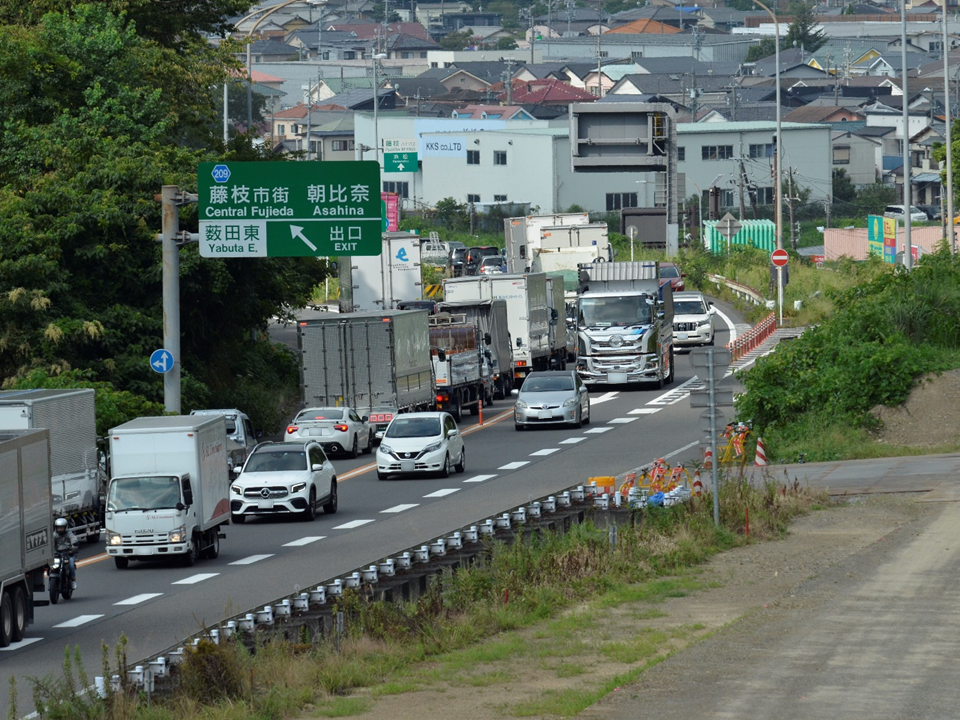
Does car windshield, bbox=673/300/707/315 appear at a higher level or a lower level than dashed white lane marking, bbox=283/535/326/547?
higher

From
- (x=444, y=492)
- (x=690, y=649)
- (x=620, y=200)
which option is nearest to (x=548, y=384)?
(x=444, y=492)

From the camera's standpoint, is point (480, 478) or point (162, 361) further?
point (480, 478)

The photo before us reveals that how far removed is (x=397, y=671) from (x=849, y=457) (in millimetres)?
18521

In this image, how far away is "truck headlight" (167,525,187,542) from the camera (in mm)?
22594

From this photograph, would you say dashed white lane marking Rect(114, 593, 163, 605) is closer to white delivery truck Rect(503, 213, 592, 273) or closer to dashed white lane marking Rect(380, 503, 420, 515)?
dashed white lane marking Rect(380, 503, 420, 515)

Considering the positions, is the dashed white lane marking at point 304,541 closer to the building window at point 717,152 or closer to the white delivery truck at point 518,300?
the white delivery truck at point 518,300

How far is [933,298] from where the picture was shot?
116 feet

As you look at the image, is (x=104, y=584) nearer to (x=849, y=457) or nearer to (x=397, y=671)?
(x=397, y=671)

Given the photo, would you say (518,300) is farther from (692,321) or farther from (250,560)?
(250,560)

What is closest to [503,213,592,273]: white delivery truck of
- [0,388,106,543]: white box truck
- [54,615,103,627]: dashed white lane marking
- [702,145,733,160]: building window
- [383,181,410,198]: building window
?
[0,388,106,543]: white box truck

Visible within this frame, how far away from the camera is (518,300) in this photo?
48.7m

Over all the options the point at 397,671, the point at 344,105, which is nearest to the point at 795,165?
the point at 344,105

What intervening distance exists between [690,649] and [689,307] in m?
41.2

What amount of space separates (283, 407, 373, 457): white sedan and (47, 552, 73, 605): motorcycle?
14.4m
